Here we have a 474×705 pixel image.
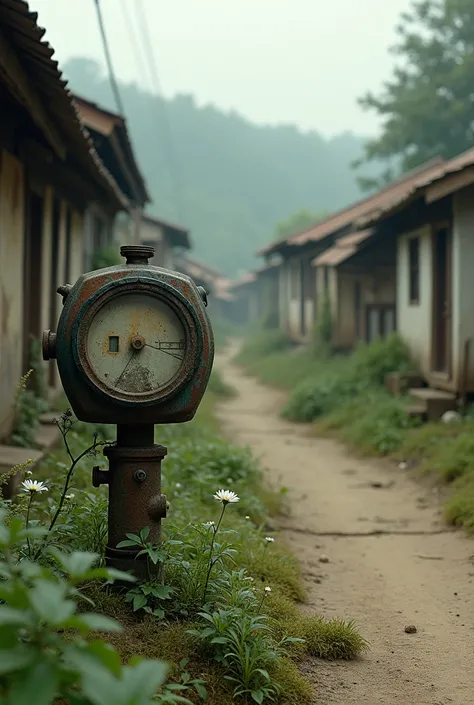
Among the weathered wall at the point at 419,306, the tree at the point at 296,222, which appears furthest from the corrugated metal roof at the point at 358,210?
the tree at the point at 296,222

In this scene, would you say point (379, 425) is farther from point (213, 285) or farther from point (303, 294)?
point (213, 285)

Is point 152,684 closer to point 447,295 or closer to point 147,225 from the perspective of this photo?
point 447,295

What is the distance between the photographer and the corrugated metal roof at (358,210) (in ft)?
66.3

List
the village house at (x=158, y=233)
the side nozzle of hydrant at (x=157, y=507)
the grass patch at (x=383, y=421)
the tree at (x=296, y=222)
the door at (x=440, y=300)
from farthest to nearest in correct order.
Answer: the tree at (x=296, y=222) → the village house at (x=158, y=233) → the door at (x=440, y=300) → the grass patch at (x=383, y=421) → the side nozzle of hydrant at (x=157, y=507)

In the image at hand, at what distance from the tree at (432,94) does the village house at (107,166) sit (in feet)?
34.0

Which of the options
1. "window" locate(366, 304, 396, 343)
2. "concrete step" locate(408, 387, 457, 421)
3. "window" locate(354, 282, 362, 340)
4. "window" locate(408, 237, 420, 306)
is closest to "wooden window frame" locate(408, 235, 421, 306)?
"window" locate(408, 237, 420, 306)

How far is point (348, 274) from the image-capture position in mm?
18906

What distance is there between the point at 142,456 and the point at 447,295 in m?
8.03

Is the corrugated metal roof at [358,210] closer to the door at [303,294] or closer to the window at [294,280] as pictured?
the door at [303,294]

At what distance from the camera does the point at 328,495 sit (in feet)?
26.3

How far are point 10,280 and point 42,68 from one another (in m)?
2.09

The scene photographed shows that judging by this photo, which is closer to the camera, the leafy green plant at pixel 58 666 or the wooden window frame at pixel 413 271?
the leafy green plant at pixel 58 666

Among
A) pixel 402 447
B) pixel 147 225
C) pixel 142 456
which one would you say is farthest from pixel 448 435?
pixel 147 225

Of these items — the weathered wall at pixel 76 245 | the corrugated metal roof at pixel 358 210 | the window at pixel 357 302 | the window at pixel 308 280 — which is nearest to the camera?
the weathered wall at pixel 76 245
